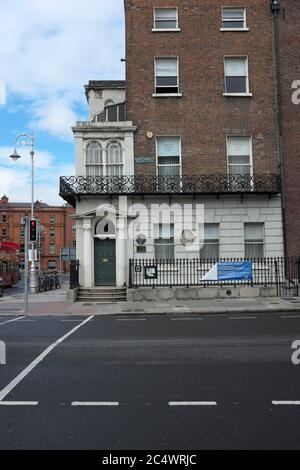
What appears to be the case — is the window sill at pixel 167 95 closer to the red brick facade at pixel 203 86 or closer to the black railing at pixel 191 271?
the red brick facade at pixel 203 86

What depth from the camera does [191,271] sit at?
23.2 m

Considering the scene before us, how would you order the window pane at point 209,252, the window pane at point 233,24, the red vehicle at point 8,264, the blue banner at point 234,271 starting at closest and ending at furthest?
the blue banner at point 234,271
the window pane at point 209,252
the window pane at point 233,24
the red vehicle at point 8,264

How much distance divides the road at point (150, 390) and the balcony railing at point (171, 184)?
12208 millimetres

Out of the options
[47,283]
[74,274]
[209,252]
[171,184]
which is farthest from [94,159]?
[47,283]

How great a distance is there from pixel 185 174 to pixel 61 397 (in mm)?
18572

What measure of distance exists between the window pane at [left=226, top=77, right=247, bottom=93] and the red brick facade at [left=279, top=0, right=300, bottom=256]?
1898 mm

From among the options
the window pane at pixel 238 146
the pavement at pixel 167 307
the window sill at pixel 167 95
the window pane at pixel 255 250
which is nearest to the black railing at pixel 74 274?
the pavement at pixel 167 307

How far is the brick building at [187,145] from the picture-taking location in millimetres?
23641

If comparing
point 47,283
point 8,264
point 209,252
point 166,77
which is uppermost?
point 166,77

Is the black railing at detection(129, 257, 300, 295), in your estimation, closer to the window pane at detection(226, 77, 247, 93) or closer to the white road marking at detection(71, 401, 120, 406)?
the window pane at detection(226, 77, 247, 93)

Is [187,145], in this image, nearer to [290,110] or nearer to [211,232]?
[211,232]

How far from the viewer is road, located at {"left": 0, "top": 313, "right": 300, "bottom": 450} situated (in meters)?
4.82

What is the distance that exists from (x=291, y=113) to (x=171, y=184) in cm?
697

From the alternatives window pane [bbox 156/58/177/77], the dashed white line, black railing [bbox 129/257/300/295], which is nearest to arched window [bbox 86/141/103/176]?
window pane [bbox 156/58/177/77]
